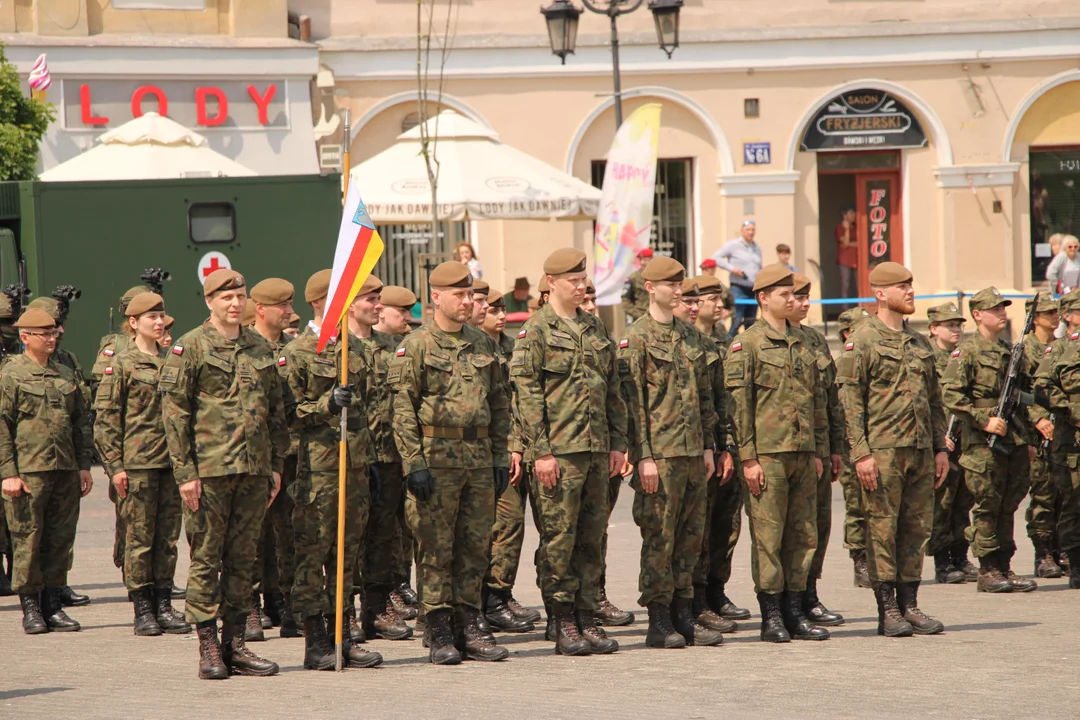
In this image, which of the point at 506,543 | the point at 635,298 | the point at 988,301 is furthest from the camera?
the point at 635,298

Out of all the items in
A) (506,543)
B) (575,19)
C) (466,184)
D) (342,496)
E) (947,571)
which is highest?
(575,19)

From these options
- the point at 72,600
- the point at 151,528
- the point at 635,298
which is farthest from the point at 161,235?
the point at 151,528

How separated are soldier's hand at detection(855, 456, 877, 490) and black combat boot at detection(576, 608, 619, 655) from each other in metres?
1.77

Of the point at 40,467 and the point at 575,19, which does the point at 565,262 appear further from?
the point at 575,19

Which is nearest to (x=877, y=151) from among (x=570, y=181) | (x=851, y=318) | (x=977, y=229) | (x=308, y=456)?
(x=977, y=229)

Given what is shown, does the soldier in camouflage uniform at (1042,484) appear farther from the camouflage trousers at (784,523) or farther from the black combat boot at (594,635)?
the black combat boot at (594,635)

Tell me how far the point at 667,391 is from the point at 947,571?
3807 mm

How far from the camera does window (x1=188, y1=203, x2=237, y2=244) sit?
637 inches

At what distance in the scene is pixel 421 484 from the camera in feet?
28.9

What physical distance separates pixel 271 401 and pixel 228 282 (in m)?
0.69

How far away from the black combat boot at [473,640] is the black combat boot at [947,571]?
4.33m

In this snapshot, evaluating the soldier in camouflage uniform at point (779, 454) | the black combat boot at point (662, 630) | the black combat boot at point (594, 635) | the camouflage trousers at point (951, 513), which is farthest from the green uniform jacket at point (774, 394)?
the camouflage trousers at point (951, 513)

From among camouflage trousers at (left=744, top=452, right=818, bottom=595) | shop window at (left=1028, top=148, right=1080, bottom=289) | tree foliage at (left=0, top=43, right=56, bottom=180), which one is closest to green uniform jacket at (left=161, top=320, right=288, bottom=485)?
camouflage trousers at (left=744, top=452, right=818, bottom=595)

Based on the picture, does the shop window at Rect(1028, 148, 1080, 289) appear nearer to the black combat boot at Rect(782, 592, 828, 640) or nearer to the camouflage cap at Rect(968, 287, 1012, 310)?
the camouflage cap at Rect(968, 287, 1012, 310)
